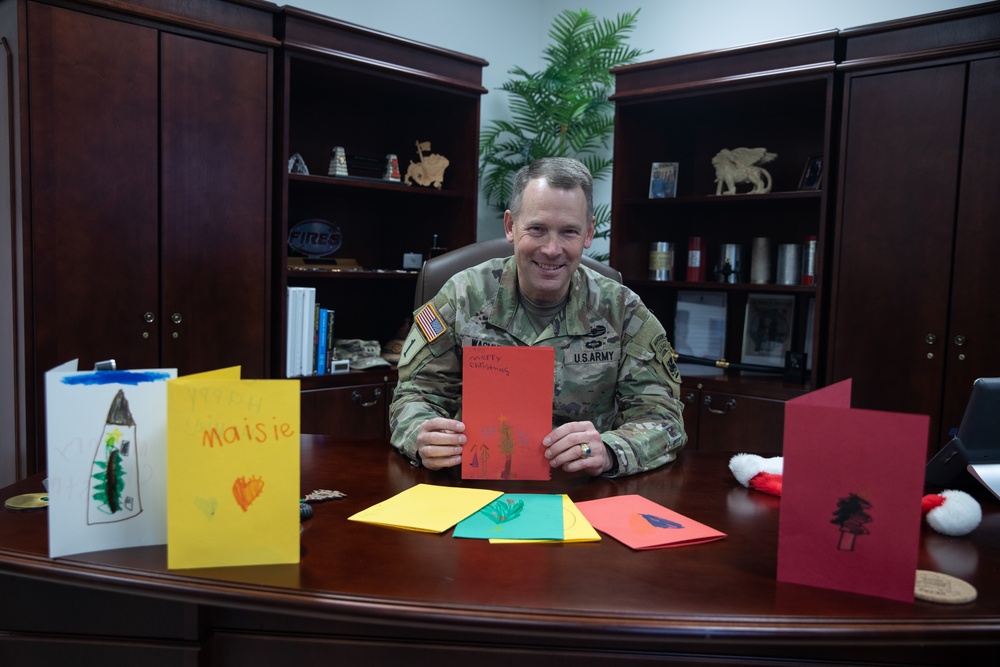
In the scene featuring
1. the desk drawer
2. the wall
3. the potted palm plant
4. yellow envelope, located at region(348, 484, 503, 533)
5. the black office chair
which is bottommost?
the desk drawer

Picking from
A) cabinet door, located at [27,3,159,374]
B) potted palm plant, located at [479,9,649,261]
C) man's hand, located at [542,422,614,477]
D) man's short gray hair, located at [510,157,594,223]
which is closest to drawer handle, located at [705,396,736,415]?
potted palm plant, located at [479,9,649,261]

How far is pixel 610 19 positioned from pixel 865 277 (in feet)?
6.44

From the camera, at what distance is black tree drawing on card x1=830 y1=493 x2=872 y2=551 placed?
896 millimetres

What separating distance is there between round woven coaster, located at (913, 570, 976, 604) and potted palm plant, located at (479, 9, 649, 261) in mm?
2851

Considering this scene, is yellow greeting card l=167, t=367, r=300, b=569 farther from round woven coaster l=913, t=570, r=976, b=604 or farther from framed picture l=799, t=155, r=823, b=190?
framed picture l=799, t=155, r=823, b=190

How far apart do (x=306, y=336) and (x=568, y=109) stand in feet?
5.34

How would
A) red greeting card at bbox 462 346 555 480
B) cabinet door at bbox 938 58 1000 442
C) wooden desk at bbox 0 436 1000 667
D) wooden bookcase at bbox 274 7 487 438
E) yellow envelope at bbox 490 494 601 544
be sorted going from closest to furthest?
wooden desk at bbox 0 436 1000 667 < yellow envelope at bbox 490 494 601 544 < red greeting card at bbox 462 346 555 480 < cabinet door at bbox 938 58 1000 442 < wooden bookcase at bbox 274 7 487 438

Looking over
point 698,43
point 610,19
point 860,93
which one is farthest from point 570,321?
point 610,19

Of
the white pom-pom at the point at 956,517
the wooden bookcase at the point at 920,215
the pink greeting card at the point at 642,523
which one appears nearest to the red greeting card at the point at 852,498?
the pink greeting card at the point at 642,523

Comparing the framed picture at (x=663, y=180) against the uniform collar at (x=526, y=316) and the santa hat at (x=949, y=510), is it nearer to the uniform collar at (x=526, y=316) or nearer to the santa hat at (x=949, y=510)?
the uniform collar at (x=526, y=316)

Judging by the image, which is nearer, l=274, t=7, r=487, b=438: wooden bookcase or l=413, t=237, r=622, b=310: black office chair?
l=413, t=237, r=622, b=310: black office chair

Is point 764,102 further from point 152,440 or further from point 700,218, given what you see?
point 152,440

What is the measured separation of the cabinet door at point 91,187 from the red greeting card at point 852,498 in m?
2.16

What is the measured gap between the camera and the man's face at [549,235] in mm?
1694
